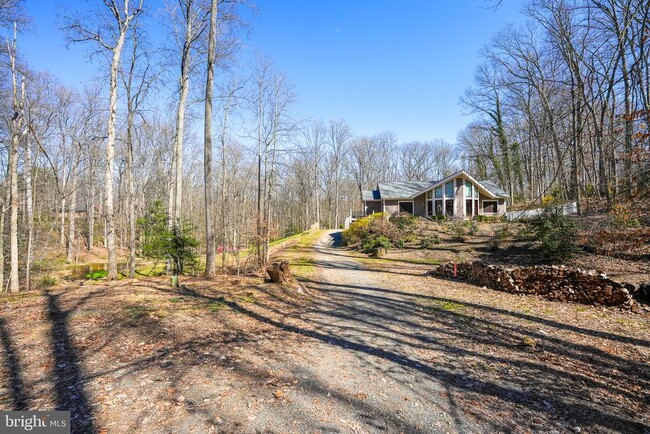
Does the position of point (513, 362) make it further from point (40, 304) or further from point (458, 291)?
point (40, 304)

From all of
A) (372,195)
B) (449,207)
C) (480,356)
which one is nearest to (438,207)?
(449,207)

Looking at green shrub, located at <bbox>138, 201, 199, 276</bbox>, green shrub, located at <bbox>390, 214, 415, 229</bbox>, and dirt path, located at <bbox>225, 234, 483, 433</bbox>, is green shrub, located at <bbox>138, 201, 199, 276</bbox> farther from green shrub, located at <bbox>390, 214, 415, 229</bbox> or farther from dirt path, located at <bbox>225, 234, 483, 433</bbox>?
green shrub, located at <bbox>390, 214, 415, 229</bbox>

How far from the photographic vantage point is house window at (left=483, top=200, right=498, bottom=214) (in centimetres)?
3050

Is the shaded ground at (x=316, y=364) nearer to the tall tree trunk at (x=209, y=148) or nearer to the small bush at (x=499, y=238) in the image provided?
the tall tree trunk at (x=209, y=148)

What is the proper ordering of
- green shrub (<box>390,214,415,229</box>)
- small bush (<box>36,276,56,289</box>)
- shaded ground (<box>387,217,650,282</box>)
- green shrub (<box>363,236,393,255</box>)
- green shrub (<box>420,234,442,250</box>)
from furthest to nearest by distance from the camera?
green shrub (<box>390,214,415,229</box>), green shrub (<box>420,234,442,250</box>), green shrub (<box>363,236,393,255</box>), small bush (<box>36,276,56,289</box>), shaded ground (<box>387,217,650,282</box>)

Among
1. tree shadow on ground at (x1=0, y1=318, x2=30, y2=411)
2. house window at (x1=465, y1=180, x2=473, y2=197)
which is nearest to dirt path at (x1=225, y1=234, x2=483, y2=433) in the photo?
tree shadow on ground at (x1=0, y1=318, x2=30, y2=411)

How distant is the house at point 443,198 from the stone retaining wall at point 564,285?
18657 mm

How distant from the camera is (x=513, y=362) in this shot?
4.45m

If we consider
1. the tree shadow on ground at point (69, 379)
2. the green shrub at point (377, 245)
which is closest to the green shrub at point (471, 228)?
the green shrub at point (377, 245)

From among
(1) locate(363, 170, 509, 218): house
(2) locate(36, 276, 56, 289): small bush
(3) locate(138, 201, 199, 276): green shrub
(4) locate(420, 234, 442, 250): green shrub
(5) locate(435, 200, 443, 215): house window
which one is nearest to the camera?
(3) locate(138, 201, 199, 276): green shrub

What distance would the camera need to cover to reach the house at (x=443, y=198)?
1104 inches

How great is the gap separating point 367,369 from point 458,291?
6041 mm

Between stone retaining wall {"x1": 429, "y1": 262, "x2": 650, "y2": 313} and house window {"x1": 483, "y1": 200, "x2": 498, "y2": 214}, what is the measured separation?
22882 millimetres

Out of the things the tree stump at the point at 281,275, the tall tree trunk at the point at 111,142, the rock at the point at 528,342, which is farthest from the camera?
the tall tree trunk at the point at 111,142
